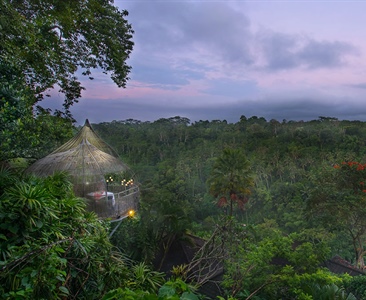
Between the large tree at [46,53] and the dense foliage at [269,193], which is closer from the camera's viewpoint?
the large tree at [46,53]

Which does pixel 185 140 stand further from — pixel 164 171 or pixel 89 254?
Result: pixel 89 254

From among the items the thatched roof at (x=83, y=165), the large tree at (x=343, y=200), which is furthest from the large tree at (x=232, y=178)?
the thatched roof at (x=83, y=165)

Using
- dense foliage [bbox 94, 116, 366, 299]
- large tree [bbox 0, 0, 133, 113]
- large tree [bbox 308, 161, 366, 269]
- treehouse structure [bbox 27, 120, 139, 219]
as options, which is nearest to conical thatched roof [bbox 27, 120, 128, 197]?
treehouse structure [bbox 27, 120, 139, 219]

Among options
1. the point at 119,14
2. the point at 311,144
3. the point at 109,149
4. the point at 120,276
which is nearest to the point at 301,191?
the point at 311,144

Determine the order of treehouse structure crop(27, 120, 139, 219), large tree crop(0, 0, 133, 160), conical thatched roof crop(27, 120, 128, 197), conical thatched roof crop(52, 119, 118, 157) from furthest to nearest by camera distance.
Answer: conical thatched roof crop(52, 119, 118, 157)
treehouse structure crop(27, 120, 139, 219)
conical thatched roof crop(27, 120, 128, 197)
large tree crop(0, 0, 133, 160)

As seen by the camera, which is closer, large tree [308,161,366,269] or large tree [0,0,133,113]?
large tree [0,0,133,113]

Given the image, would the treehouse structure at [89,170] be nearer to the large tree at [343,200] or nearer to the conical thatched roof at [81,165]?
the conical thatched roof at [81,165]

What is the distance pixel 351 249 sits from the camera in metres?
14.9

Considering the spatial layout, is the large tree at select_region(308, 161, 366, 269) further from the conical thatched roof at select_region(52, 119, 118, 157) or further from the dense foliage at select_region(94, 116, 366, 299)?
the conical thatched roof at select_region(52, 119, 118, 157)

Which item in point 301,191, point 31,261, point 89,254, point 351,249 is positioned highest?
point 31,261

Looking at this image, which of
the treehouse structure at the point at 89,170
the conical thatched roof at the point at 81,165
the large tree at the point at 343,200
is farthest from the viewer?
the large tree at the point at 343,200

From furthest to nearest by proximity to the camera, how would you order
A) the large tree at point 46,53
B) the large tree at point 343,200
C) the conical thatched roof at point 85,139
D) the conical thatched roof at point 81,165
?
the large tree at point 343,200
the conical thatched roof at point 85,139
the conical thatched roof at point 81,165
the large tree at point 46,53

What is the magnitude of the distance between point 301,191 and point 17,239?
70.0 feet

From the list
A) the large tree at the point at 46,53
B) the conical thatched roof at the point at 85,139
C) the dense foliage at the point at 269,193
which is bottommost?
the dense foliage at the point at 269,193
